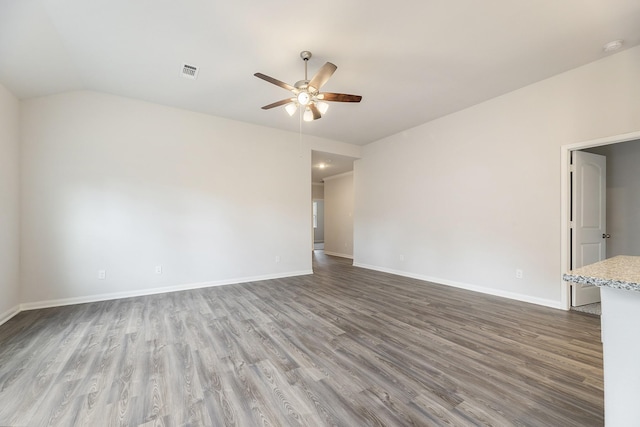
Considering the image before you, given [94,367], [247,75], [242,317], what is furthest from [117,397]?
[247,75]

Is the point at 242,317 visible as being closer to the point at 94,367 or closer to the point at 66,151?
the point at 94,367

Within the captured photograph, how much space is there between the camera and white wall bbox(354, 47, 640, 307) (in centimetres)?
305

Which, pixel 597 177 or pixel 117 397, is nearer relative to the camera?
pixel 117 397

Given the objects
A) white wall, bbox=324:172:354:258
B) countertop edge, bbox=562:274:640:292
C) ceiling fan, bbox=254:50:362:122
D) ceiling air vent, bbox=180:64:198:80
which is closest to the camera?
countertop edge, bbox=562:274:640:292

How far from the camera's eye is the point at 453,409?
1.55m

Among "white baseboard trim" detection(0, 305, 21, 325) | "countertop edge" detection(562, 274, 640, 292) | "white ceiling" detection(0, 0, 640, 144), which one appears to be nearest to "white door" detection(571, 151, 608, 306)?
"white ceiling" detection(0, 0, 640, 144)

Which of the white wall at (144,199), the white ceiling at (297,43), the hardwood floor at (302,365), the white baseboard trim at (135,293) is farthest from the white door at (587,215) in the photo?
the white baseboard trim at (135,293)

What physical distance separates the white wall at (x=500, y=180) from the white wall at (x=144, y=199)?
97.2 inches

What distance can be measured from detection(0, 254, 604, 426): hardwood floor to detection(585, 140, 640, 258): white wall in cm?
178

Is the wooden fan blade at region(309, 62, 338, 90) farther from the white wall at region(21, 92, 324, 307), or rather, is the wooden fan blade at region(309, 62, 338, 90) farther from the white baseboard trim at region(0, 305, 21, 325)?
the white baseboard trim at region(0, 305, 21, 325)

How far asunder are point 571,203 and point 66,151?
22.3 ft

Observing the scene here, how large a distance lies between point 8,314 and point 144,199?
6.41 feet

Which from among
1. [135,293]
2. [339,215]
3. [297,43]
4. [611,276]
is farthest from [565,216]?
[135,293]

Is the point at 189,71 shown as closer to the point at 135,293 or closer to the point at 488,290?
the point at 135,293
